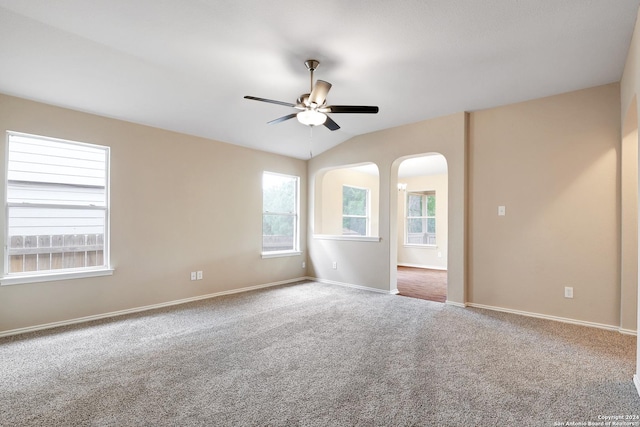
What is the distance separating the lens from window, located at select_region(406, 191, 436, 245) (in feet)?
28.3

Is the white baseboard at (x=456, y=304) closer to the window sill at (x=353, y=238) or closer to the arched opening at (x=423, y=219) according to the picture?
the window sill at (x=353, y=238)

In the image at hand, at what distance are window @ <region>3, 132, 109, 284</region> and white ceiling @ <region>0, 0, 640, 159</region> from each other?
0.55 metres

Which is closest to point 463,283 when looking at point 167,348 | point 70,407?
point 167,348

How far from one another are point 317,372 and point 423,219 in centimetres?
702

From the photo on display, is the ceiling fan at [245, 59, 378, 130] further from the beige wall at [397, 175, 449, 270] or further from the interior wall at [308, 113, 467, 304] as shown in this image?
the beige wall at [397, 175, 449, 270]

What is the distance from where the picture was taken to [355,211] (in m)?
8.45

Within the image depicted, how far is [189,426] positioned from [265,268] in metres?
3.89

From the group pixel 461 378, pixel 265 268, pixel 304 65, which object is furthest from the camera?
A: pixel 265 268

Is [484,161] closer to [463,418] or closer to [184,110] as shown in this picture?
[463,418]

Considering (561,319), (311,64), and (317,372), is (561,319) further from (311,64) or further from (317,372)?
(311,64)

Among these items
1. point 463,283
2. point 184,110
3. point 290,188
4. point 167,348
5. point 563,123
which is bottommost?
point 167,348

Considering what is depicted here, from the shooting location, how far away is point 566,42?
2.75 m

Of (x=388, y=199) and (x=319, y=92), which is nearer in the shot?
(x=319, y=92)

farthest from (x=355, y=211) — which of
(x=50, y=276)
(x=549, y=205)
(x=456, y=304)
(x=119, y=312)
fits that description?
(x=50, y=276)
